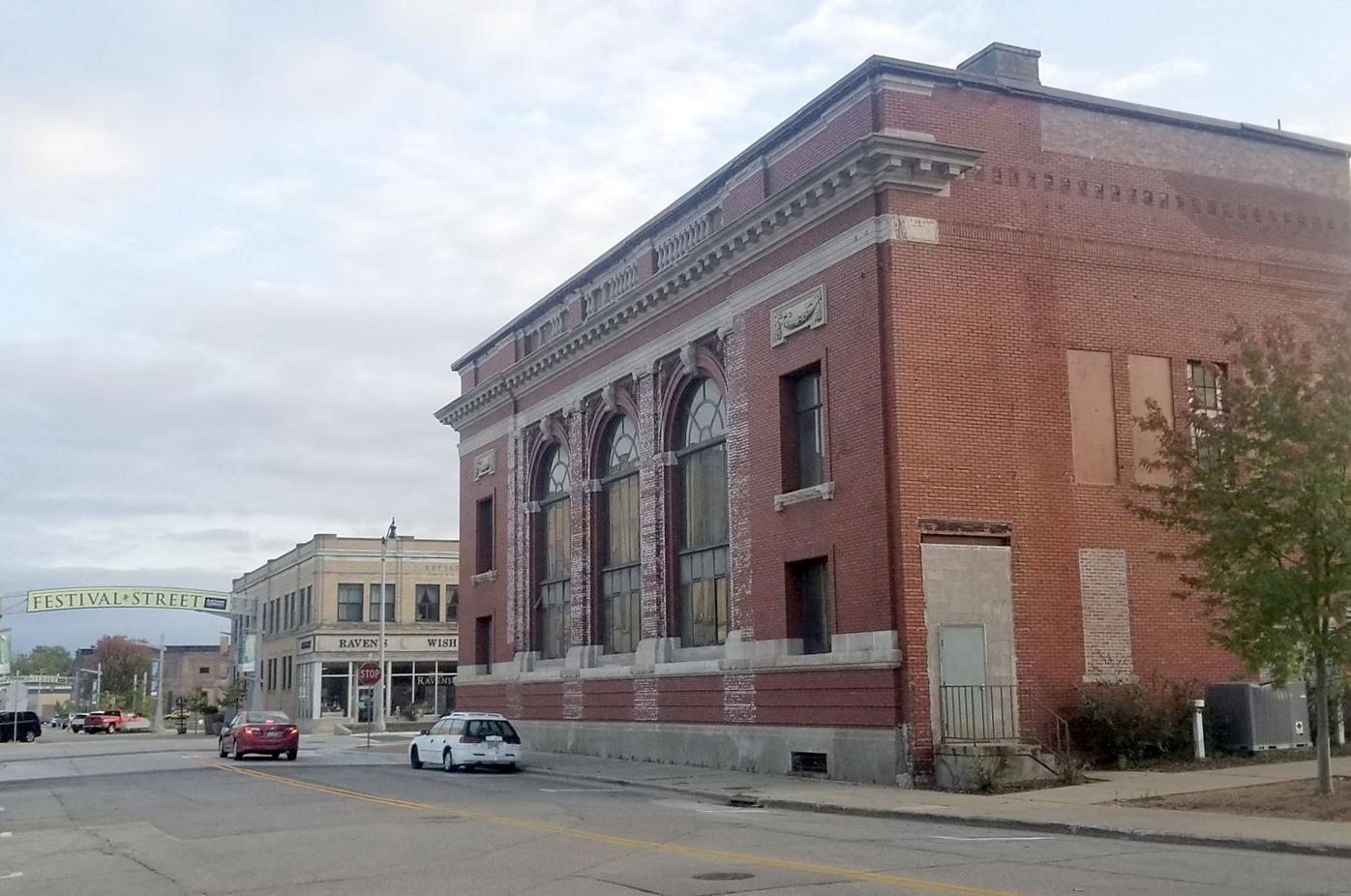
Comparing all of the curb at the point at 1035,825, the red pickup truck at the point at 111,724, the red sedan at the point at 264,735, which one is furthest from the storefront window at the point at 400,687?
the curb at the point at 1035,825

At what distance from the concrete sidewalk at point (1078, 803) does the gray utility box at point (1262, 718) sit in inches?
53.1

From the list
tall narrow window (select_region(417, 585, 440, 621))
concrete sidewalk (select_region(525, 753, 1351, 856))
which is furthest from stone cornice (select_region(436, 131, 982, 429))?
tall narrow window (select_region(417, 585, 440, 621))

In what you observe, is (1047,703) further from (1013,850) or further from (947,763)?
(1013,850)

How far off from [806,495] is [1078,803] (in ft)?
30.7

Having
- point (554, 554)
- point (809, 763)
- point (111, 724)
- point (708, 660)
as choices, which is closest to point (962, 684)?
point (809, 763)

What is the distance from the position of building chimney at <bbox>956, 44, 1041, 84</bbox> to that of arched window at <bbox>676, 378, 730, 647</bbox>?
371 inches

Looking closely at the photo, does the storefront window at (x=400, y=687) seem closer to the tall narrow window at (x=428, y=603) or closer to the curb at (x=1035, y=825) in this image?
the tall narrow window at (x=428, y=603)

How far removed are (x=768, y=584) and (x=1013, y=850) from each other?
1404cm

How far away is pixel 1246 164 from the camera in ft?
95.5

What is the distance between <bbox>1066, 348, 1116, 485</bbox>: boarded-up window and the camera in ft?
86.5

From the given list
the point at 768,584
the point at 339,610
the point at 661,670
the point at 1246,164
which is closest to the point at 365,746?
the point at 661,670

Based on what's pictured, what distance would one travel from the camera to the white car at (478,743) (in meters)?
31.2

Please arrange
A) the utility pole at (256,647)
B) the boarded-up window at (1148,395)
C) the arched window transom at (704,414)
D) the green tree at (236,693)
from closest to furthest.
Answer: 1. the boarded-up window at (1148,395)
2. the arched window transom at (704,414)
3. the utility pole at (256,647)
4. the green tree at (236,693)

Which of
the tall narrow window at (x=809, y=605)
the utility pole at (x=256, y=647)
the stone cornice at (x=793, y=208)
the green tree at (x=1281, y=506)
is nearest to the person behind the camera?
the green tree at (x=1281, y=506)
